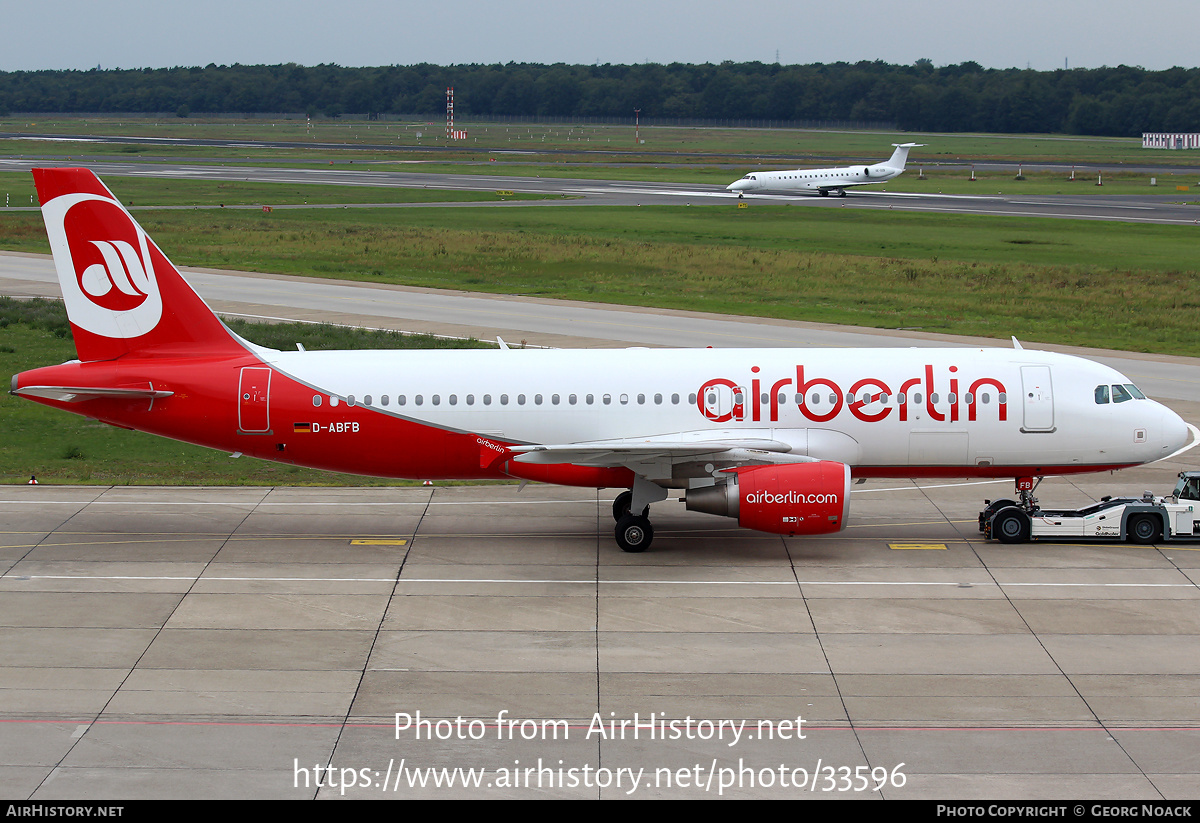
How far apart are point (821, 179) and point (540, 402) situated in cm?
11164

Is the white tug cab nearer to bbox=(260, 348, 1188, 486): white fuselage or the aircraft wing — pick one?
bbox=(260, 348, 1188, 486): white fuselage

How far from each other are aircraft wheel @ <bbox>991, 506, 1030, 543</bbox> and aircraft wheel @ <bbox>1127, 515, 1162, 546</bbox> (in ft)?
7.51

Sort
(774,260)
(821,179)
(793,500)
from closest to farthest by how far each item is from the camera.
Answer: (793,500)
(774,260)
(821,179)

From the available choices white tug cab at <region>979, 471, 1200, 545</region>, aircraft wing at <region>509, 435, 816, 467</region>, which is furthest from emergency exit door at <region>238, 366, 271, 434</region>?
white tug cab at <region>979, 471, 1200, 545</region>

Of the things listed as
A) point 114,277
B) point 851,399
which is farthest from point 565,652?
point 114,277

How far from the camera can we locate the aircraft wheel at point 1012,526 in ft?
91.3

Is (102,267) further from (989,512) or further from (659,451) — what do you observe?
(989,512)

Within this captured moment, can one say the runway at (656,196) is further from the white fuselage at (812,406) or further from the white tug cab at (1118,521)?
the white fuselage at (812,406)

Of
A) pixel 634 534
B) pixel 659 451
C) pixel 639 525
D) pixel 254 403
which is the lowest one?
pixel 634 534

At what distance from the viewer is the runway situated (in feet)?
359

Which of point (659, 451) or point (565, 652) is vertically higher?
point (659, 451)

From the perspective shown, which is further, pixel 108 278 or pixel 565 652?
pixel 108 278

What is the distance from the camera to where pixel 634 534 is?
2733 cm

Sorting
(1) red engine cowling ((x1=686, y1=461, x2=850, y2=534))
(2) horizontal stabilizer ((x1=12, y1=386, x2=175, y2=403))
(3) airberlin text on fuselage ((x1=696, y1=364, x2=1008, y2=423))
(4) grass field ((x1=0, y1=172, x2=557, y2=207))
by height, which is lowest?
(1) red engine cowling ((x1=686, y1=461, x2=850, y2=534))
